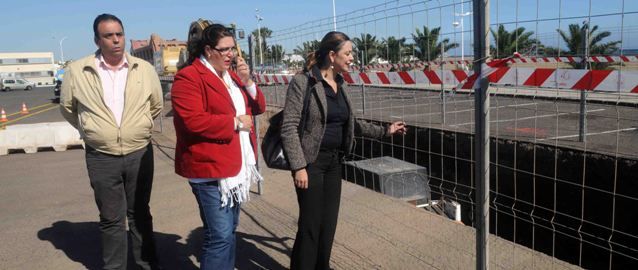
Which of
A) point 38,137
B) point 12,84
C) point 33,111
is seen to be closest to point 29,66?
point 12,84

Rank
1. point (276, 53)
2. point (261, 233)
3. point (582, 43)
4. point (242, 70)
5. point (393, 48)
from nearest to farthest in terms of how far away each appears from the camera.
A: point (242, 70) < point (261, 233) < point (582, 43) < point (393, 48) < point (276, 53)

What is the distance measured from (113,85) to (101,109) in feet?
0.60

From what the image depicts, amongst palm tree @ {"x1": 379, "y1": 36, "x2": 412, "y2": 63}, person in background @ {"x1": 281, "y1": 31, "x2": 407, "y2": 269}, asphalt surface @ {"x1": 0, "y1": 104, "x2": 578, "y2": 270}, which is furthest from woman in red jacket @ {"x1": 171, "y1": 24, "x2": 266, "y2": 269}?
palm tree @ {"x1": 379, "y1": 36, "x2": 412, "y2": 63}

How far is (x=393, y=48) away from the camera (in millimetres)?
6387

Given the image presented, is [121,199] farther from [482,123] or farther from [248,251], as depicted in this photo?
[482,123]

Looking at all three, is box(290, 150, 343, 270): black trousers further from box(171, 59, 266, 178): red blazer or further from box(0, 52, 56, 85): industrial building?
box(0, 52, 56, 85): industrial building

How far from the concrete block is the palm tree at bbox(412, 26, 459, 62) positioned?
704cm

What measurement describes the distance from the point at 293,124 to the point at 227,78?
524 mm

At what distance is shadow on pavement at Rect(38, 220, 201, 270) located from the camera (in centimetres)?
394

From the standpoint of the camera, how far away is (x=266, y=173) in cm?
688

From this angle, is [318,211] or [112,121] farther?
[112,121]

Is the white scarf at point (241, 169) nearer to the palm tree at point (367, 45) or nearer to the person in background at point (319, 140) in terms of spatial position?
the person in background at point (319, 140)

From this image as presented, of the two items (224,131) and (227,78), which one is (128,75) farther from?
(224,131)

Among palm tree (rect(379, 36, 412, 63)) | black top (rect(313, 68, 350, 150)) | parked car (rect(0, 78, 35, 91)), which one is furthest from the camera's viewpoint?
parked car (rect(0, 78, 35, 91))
